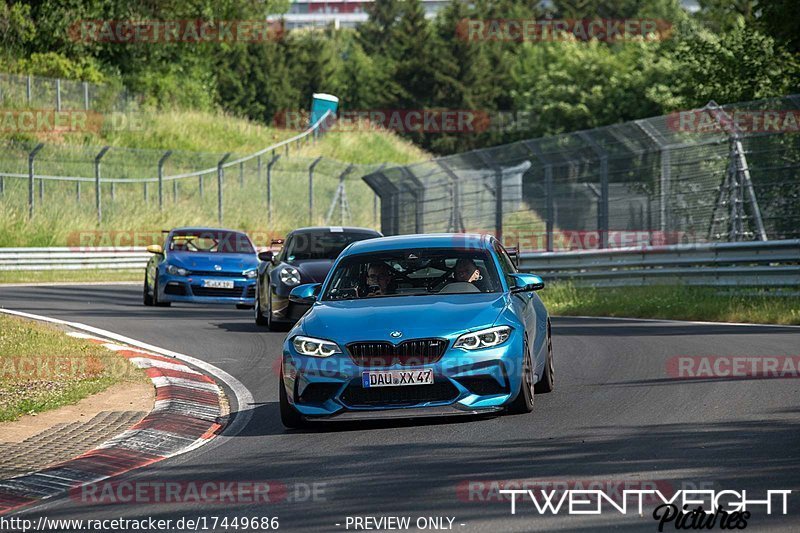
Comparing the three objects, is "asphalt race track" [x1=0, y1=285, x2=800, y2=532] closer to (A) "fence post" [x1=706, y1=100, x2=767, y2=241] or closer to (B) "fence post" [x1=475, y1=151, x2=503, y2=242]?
(A) "fence post" [x1=706, y1=100, x2=767, y2=241]

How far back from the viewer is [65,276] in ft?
119

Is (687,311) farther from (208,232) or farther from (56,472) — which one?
(56,472)

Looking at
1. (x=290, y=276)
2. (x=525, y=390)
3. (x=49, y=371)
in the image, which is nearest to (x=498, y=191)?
(x=290, y=276)

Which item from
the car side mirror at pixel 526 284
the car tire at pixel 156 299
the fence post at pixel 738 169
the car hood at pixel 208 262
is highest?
the fence post at pixel 738 169


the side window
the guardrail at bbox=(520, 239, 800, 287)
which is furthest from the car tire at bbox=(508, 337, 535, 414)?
the guardrail at bbox=(520, 239, 800, 287)

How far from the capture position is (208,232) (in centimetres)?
2422

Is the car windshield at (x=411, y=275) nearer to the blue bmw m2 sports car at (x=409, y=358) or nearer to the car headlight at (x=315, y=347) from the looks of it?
the blue bmw m2 sports car at (x=409, y=358)

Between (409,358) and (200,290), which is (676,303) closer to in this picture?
(200,290)

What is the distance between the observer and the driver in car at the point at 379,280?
10.9 m

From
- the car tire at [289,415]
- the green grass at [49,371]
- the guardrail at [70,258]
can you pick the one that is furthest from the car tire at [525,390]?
the guardrail at [70,258]

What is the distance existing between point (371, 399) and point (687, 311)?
11.2 metres

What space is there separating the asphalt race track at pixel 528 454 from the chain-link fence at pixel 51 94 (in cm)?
3802

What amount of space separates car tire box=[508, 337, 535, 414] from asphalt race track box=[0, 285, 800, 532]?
0.33 feet

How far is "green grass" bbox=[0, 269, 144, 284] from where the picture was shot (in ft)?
113
